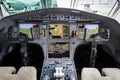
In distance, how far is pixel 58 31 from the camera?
2.47m

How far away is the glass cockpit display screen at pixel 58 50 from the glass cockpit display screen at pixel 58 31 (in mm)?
104

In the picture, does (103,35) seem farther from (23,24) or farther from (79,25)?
(23,24)

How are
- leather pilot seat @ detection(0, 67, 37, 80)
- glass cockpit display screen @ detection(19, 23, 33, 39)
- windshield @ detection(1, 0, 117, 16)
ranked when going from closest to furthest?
1. leather pilot seat @ detection(0, 67, 37, 80)
2. glass cockpit display screen @ detection(19, 23, 33, 39)
3. windshield @ detection(1, 0, 117, 16)

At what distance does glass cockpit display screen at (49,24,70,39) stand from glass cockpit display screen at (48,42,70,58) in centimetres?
10

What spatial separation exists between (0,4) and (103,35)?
1912 mm

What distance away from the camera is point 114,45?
2.73 metres

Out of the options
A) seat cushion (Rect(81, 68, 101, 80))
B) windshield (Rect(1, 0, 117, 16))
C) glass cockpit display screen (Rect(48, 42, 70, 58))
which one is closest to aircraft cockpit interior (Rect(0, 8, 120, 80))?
glass cockpit display screen (Rect(48, 42, 70, 58))

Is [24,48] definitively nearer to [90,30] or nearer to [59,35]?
[59,35]

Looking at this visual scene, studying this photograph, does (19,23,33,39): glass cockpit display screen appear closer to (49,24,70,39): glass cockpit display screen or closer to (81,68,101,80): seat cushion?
(49,24,70,39): glass cockpit display screen

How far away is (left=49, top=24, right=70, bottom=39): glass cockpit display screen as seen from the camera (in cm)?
247

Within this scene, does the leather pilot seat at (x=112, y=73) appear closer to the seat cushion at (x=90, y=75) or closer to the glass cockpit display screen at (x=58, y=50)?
the seat cushion at (x=90, y=75)

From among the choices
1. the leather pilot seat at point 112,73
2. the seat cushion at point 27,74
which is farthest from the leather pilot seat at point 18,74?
the leather pilot seat at point 112,73

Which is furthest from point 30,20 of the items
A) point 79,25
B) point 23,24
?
point 79,25

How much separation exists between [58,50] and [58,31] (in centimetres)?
27
